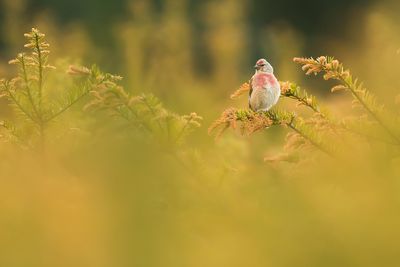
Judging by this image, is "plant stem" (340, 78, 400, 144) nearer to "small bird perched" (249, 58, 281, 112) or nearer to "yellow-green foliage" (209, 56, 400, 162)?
"yellow-green foliage" (209, 56, 400, 162)

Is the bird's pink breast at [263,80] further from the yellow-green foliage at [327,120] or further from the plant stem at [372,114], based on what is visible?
the plant stem at [372,114]

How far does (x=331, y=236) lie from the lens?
1.91 feet

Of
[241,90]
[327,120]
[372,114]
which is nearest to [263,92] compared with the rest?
[241,90]

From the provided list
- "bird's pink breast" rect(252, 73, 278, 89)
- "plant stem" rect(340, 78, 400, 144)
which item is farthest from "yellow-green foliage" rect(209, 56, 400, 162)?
"bird's pink breast" rect(252, 73, 278, 89)

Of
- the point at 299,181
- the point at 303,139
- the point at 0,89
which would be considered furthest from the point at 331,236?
the point at 0,89

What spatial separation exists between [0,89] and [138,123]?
1.33ft

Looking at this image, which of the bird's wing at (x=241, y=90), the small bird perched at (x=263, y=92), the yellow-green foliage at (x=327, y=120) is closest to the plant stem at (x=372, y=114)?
the yellow-green foliage at (x=327, y=120)

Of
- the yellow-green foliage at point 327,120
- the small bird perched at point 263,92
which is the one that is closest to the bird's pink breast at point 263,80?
Result: the small bird perched at point 263,92

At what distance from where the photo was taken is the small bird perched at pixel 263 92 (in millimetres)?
1792

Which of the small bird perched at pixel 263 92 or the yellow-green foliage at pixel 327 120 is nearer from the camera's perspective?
the yellow-green foliage at pixel 327 120

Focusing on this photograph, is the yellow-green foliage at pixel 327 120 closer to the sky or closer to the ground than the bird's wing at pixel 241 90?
closer to the ground

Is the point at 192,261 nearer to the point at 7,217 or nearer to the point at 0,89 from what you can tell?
the point at 7,217

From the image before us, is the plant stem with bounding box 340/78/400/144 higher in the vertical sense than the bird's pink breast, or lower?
lower

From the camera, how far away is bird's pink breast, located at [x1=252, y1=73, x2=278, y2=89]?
1857 mm
